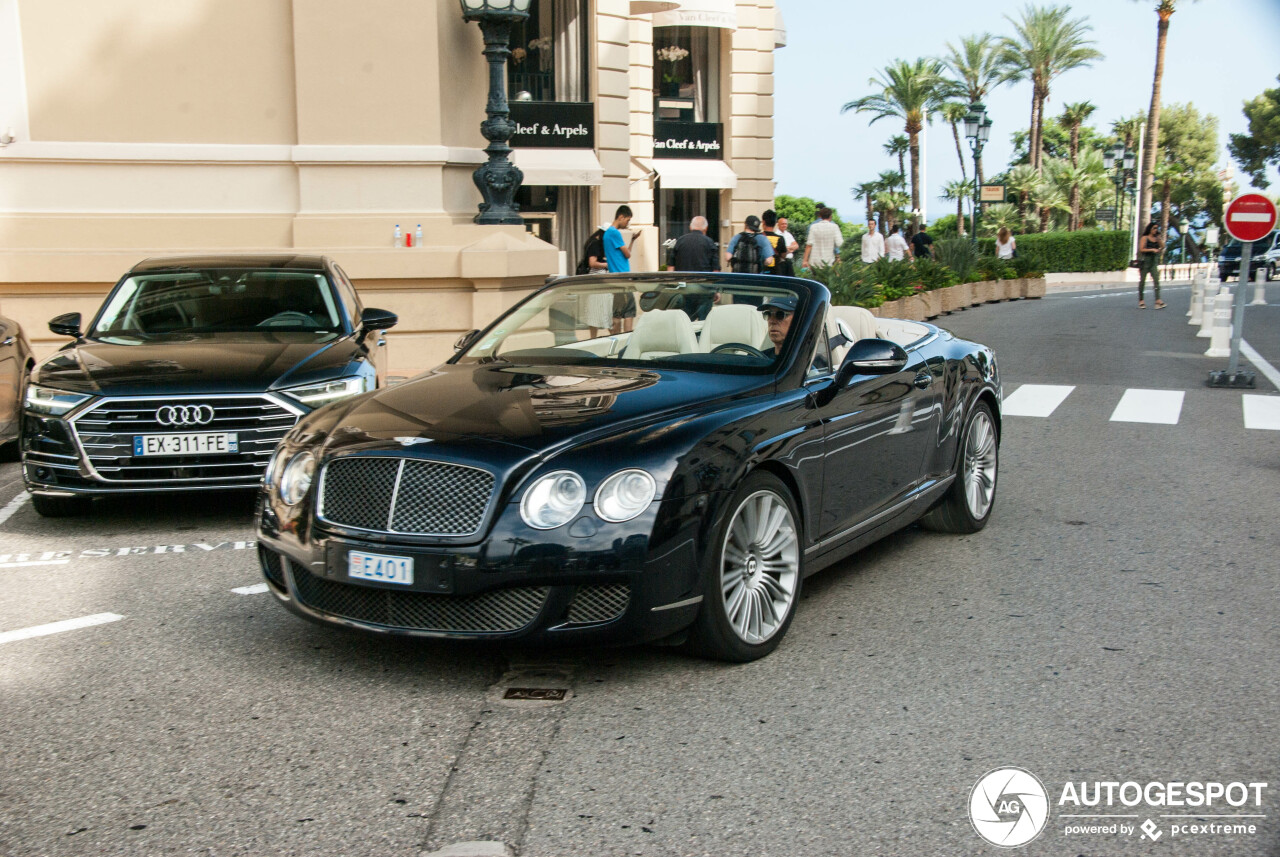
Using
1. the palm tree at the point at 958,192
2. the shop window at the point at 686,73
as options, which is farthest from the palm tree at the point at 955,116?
the shop window at the point at 686,73

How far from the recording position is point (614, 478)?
14.3ft

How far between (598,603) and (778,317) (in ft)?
6.06

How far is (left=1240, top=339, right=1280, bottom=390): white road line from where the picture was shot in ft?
50.2

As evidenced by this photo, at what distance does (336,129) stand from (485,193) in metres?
1.85

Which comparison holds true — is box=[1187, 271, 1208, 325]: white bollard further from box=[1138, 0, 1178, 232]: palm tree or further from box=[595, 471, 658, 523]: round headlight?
box=[1138, 0, 1178, 232]: palm tree

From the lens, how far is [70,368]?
7.47 metres

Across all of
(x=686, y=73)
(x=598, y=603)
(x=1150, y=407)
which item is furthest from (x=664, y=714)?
(x=686, y=73)

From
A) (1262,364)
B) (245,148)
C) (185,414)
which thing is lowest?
(1262,364)

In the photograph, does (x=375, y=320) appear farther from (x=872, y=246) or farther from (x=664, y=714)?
(x=872, y=246)

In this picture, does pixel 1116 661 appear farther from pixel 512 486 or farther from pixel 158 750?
pixel 158 750

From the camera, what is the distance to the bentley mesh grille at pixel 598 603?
4348 millimetres

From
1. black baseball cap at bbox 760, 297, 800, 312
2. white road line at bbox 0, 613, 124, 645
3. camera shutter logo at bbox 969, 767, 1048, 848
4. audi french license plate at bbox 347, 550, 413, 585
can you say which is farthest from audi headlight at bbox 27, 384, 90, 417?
camera shutter logo at bbox 969, 767, 1048, 848

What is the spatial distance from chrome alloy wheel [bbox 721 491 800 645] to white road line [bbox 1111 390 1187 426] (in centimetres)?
773

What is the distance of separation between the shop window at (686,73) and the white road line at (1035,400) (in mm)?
19928
